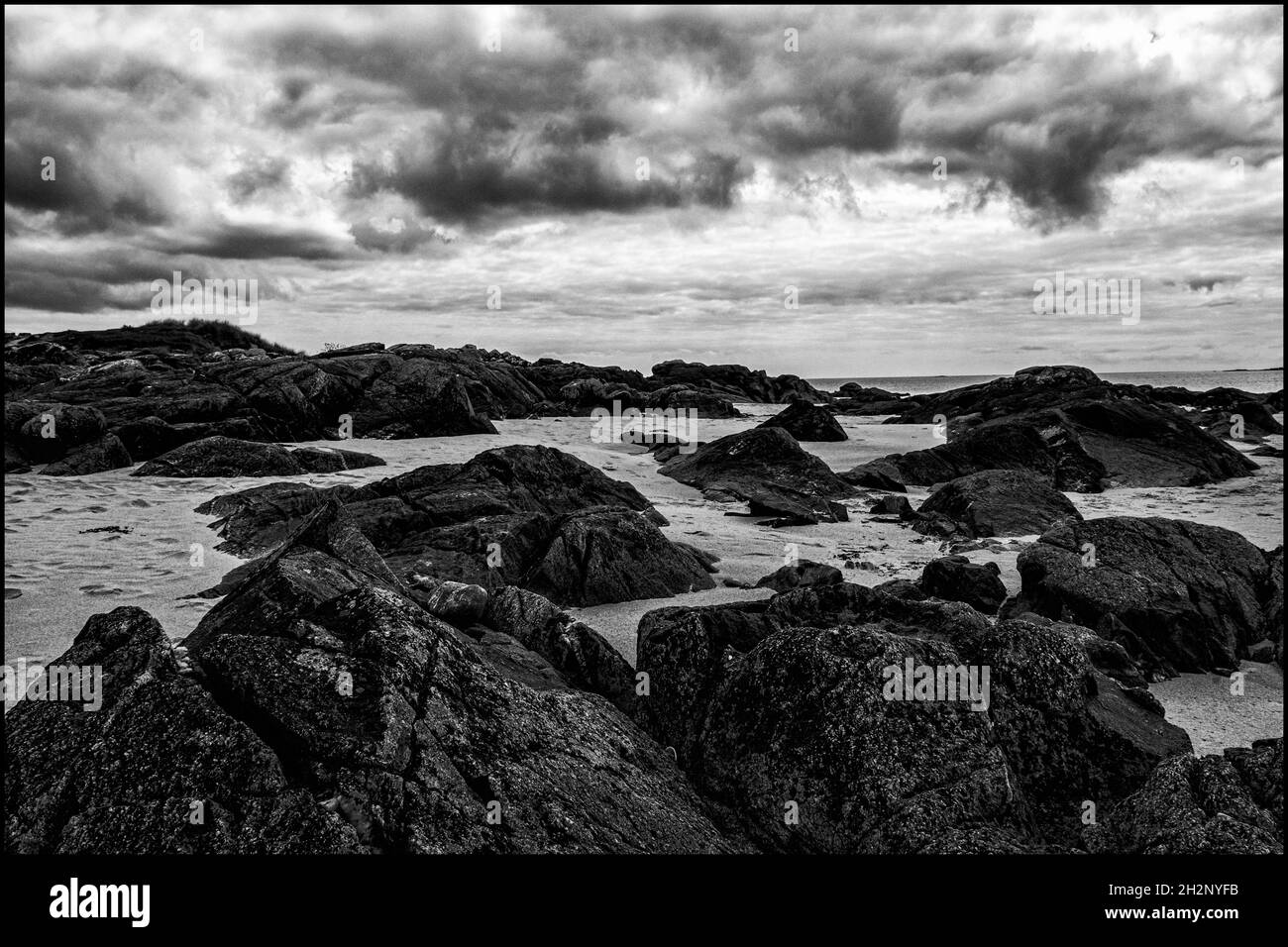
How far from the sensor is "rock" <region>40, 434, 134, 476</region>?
16.4 metres

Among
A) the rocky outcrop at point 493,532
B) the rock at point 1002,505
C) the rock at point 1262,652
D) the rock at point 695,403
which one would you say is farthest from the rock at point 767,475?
the rock at point 695,403

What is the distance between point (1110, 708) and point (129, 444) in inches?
781

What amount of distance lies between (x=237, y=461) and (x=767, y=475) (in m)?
11.2

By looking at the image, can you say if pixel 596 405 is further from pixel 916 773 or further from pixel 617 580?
pixel 916 773

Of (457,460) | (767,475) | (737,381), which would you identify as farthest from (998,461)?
(737,381)

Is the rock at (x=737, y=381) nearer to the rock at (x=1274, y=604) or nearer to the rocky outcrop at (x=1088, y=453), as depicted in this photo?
the rocky outcrop at (x=1088, y=453)

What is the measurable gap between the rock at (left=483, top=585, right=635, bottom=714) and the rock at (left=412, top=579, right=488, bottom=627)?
5.2 inches

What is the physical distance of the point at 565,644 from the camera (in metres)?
6.53

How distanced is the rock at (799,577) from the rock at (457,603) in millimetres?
4032

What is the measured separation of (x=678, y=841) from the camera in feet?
14.3

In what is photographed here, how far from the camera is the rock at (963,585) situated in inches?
354

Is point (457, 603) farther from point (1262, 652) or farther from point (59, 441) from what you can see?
point (59, 441)

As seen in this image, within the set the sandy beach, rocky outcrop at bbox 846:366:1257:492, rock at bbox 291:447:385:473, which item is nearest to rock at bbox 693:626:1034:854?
the sandy beach
